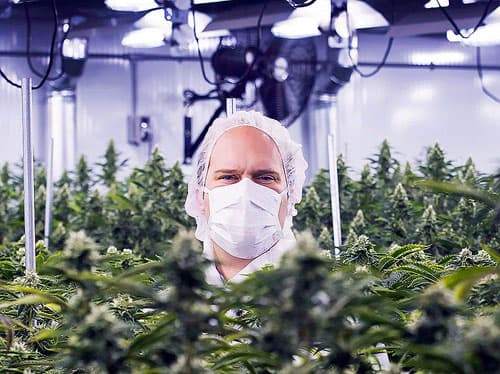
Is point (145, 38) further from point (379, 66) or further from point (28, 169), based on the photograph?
point (28, 169)

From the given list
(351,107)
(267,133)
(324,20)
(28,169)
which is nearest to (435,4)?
(324,20)

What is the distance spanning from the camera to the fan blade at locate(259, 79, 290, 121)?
18.9ft

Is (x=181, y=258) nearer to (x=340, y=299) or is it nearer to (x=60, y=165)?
(x=340, y=299)

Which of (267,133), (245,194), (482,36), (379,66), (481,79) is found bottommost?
(245,194)

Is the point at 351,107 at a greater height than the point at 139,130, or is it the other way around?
the point at 351,107

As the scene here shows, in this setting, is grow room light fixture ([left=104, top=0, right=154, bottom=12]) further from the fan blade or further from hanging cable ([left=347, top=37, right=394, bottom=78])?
hanging cable ([left=347, top=37, right=394, bottom=78])

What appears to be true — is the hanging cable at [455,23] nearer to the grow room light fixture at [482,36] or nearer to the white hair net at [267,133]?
the grow room light fixture at [482,36]

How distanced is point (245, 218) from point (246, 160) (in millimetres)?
130

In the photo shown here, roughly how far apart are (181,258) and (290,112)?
5.03 m

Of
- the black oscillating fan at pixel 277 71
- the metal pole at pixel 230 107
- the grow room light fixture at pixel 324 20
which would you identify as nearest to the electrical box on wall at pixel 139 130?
the black oscillating fan at pixel 277 71

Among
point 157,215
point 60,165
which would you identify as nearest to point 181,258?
point 157,215

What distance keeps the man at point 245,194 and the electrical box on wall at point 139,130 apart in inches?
158

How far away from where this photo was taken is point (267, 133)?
2.07m

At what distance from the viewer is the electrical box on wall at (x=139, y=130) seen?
239 inches
